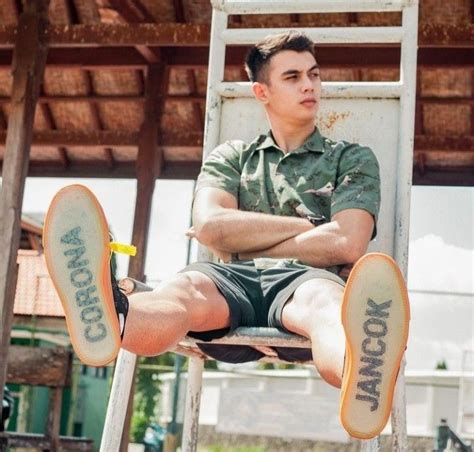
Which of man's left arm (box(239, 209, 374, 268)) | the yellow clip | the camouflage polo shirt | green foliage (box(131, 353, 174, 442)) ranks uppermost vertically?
the camouflage polo shirt

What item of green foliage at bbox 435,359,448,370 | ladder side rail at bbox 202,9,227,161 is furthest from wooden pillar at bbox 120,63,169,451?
green foliage at bbox 435,359,448,370

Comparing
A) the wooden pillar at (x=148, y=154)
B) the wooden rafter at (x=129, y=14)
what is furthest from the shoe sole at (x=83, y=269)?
the wooden pillar at (x=148, y=154)

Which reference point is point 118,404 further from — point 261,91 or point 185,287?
point 261,91

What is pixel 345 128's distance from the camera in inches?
101

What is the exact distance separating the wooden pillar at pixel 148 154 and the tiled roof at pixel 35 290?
4.18 metres

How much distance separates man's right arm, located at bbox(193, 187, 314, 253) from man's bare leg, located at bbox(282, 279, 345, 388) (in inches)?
8.3

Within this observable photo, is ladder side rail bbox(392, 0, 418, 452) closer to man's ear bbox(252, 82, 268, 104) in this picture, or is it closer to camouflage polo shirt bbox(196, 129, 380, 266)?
camouflage polo shirt bbox(196, 129, 380, 266)

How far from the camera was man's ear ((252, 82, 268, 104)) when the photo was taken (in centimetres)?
235

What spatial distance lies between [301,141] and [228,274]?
16.4 inches

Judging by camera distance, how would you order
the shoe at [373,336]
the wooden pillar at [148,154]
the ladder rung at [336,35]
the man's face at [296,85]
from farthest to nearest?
the wooden pillar at [148,154]
the ladder rung at [336,35]
the man's face at [296,85]
the shoe at [373,336]

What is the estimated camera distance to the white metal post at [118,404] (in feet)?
6.88

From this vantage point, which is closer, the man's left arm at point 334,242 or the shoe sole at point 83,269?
the shoe sole at point 83,269

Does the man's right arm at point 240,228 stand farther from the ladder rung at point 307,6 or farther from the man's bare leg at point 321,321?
the ladder rung at point 307,6

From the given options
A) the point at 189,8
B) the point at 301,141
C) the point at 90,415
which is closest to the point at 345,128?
the point at 301,141
